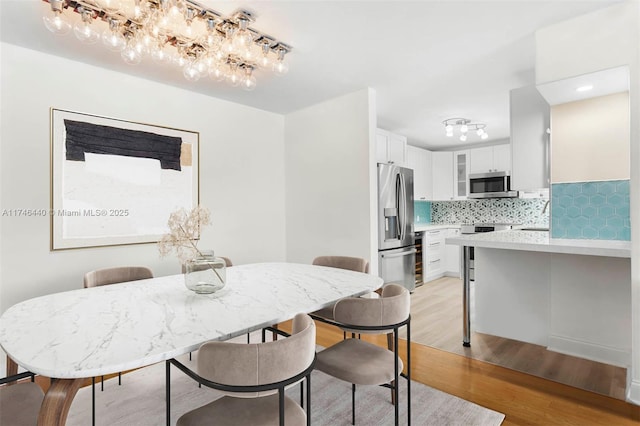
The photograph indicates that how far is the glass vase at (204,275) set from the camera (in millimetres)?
1730

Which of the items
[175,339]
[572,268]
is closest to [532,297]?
[572,268]

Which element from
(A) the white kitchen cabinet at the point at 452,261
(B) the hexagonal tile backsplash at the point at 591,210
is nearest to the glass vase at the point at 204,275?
(B) the hexagonal tile backsplash at the point at 591,210

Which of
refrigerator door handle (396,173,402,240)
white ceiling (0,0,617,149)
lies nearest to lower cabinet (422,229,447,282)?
refrigerator door handle (396,173,402,240)

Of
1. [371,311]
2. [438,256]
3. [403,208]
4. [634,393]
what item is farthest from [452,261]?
[371,311]

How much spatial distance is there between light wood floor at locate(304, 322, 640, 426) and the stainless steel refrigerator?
1581 millimetres

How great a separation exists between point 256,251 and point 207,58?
2318 millimetres

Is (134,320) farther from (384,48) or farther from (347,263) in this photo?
(384,48)

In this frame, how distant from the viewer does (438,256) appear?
18.9 ft

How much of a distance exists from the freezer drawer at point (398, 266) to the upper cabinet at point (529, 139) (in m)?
1.66

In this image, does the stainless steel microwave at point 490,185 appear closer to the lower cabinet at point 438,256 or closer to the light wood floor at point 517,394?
the lower cabinet at point 438,256

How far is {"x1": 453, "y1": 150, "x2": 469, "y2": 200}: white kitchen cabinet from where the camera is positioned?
20.0 feet

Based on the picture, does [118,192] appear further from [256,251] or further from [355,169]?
[355,169]

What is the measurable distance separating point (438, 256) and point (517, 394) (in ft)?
12.1

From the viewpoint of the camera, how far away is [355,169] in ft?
12.0
